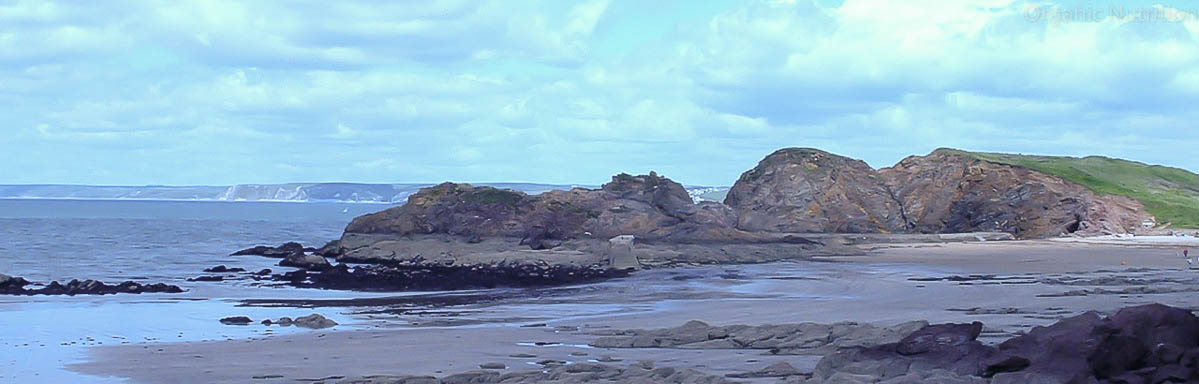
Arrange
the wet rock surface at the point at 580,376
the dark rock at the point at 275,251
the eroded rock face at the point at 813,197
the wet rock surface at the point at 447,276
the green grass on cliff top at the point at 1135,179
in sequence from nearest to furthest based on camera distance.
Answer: the wet rock surface at the point at 580,376, the wet rock surface at the point at 447,276, the dark rock at the point at 275,251, the green grass on cliff top at the point at 1135,179, the eroded rock face at the point at 813,197

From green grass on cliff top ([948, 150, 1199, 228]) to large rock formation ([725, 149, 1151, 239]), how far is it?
164 centimetres

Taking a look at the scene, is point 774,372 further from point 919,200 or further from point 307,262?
point 919,200

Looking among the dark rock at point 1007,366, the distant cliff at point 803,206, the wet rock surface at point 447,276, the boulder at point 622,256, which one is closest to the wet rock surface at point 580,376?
the dark rock at point 1007,366

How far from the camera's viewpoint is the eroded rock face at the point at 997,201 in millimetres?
64875

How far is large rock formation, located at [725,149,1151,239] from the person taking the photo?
65812mm

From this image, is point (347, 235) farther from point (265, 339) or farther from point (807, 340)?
point (807, 340)

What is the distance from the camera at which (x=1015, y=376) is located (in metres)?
11.1

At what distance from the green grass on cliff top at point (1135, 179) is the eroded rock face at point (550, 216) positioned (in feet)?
75.2

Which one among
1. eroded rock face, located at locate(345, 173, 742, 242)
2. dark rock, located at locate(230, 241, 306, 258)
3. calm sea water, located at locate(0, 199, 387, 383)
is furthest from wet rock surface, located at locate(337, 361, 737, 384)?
dark rock, located at locate(230, 241, 306, 258)

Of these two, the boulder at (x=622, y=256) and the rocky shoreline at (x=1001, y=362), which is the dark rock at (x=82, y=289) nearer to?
the boulder at (x=622, y=256)

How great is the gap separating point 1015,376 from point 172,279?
35.2 meters

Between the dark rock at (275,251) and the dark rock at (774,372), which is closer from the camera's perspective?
the dark rock at (774,372)

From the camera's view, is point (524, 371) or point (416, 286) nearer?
point (524, 371)

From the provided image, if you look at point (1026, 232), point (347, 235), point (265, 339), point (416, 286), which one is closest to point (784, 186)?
point (1026, 232)
